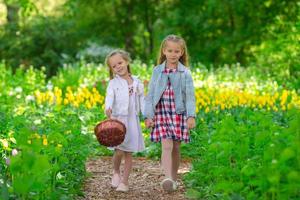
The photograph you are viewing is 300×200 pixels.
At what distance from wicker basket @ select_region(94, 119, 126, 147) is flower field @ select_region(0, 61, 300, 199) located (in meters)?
0.18

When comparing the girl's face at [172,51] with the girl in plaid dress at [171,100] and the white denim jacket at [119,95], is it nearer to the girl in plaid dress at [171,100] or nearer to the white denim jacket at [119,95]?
the girl in plaid dress at [171,100]

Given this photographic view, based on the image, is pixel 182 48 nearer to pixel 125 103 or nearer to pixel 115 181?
pixel 125 103

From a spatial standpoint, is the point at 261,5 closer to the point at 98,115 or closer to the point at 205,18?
the point at 205,18

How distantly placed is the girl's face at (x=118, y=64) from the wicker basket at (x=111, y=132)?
1.81 ft

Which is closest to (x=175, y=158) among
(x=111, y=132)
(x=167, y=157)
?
(x=167, y=157)

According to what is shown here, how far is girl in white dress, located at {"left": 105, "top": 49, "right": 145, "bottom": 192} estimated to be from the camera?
6223 mm

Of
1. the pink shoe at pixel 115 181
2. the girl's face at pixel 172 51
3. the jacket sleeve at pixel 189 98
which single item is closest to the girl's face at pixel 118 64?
the girl's face at pixel 172 51

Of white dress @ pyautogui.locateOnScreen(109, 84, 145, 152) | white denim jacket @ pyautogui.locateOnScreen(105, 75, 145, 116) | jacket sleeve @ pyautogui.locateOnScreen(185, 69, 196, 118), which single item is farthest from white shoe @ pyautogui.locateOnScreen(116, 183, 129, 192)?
jacket sleeve @ pyautogui.locateOnScreen(185, 69, 196, 118)

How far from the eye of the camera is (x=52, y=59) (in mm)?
19656

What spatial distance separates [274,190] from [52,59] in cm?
1618

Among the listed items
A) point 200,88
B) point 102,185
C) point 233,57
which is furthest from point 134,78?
point 233,57

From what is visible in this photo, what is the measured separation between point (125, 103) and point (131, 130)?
0.24 metres

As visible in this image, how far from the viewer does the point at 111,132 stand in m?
5.83

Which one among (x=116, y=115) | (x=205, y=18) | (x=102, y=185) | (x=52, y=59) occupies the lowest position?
(x=102, y=185)
